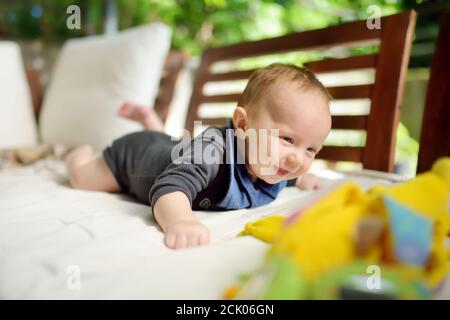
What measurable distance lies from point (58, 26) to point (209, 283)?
2720mm

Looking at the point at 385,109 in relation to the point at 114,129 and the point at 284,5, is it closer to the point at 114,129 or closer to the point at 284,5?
the point at 114,129

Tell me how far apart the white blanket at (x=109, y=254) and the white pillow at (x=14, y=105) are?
96 centimetres

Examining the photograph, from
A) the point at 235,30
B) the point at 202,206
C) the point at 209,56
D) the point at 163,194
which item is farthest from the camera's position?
the point at 235,30

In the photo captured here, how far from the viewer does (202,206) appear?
2.74 ft

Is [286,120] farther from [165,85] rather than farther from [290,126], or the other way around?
[165,85]

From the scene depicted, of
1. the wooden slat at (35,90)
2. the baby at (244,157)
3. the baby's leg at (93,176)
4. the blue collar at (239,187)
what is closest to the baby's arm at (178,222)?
the baby at (244,157)

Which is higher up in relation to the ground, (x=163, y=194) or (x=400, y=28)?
(x=400, y=28)

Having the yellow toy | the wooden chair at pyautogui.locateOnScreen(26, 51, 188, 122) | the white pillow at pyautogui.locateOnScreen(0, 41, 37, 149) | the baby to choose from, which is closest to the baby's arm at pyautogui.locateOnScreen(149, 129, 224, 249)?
the baby

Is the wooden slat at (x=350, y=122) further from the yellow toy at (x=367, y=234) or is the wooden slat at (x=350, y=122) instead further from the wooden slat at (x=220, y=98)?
the yellow toy at (x=367, y=234)

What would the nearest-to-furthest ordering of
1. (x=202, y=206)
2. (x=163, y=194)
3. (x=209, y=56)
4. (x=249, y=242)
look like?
(x=249, y=242) < (x=163, y=194) < (x=202, y=206) < (x=209, y=56)

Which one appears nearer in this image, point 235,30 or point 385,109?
point 385,109

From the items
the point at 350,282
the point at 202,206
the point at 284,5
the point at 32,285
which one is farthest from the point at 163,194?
the point at 284,5

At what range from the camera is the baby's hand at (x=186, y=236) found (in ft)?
1.95

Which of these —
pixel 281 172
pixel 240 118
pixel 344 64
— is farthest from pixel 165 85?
pixel 281 172
